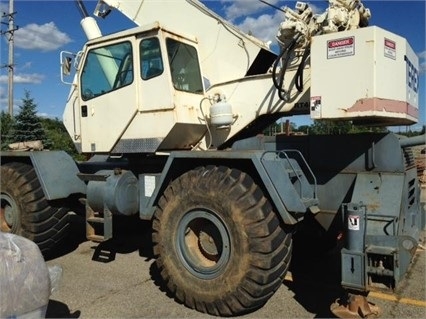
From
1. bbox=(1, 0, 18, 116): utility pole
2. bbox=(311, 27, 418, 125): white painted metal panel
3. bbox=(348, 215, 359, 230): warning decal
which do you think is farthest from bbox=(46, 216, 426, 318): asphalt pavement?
bbox=(1, 0, 18, 116): utility pole

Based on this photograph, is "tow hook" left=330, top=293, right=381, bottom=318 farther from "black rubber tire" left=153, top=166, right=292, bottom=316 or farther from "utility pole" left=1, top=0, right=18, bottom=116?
"utility pole" left=1, top=0, right=18, bottom=116

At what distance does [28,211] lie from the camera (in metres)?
6.08

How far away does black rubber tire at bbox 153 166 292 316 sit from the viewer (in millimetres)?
4195

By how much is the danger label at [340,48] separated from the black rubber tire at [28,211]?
169 inches

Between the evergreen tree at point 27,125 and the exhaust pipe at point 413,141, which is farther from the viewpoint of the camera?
the evergreen tree at point 27,125

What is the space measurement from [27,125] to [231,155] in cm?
1702

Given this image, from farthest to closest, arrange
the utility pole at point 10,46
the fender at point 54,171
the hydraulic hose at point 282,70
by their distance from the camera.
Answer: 1. the utility pole at point 10,46
2. the fender at point 54,171
3. the hydraulic hose at point 282,70

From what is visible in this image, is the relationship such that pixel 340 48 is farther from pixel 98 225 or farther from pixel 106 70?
pixel 98 225

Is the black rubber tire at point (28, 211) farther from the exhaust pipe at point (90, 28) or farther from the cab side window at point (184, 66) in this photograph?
the cab side window at point (184, 66)

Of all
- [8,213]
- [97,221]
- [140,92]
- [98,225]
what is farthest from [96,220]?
[140,92]

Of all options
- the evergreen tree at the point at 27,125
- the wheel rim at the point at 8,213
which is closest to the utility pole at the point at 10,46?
the evergreen tree at the point at 27,125

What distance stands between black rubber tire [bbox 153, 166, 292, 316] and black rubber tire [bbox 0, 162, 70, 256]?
6.85 feet

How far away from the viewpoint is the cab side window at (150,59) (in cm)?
541

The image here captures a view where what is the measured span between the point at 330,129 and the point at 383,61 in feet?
17.0
